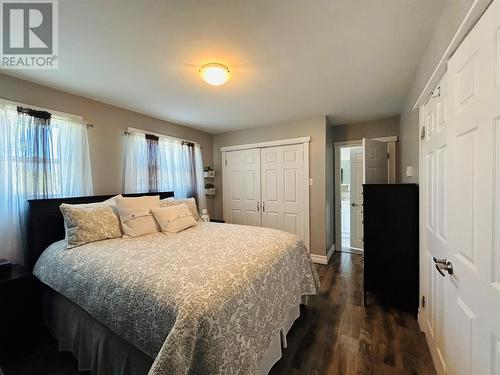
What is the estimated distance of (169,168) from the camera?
11.9 feet

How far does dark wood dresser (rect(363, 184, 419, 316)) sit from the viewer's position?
6.93ft

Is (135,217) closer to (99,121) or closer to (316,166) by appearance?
(99,121)

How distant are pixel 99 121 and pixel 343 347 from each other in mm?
3627

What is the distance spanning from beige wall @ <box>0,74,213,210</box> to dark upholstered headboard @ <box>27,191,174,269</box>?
54cm

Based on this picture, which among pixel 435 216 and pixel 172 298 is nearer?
pixel 172 298

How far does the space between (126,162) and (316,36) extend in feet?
9.07

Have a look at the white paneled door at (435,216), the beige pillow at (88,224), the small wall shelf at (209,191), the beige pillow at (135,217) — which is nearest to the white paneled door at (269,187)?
the small wall shelf at (209,191)

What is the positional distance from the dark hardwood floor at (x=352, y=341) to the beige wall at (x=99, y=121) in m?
2.87

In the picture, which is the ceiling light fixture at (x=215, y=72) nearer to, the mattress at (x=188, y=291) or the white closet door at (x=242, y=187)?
the mattress at (x=188, y=291)

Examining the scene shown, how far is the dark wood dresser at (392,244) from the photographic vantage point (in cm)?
211

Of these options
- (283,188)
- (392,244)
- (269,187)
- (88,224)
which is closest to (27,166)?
(88,224)

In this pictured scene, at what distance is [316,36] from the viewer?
5.12ft

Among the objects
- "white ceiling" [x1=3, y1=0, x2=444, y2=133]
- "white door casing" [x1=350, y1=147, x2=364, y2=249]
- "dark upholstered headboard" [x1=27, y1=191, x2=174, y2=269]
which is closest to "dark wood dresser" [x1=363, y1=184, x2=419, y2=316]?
"white ceiling" [x1=3, y1=0, x2=444, y2=133]

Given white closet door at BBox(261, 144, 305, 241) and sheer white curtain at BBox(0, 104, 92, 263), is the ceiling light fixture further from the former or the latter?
white closet door at BBox(261, 144, 305, 241)
